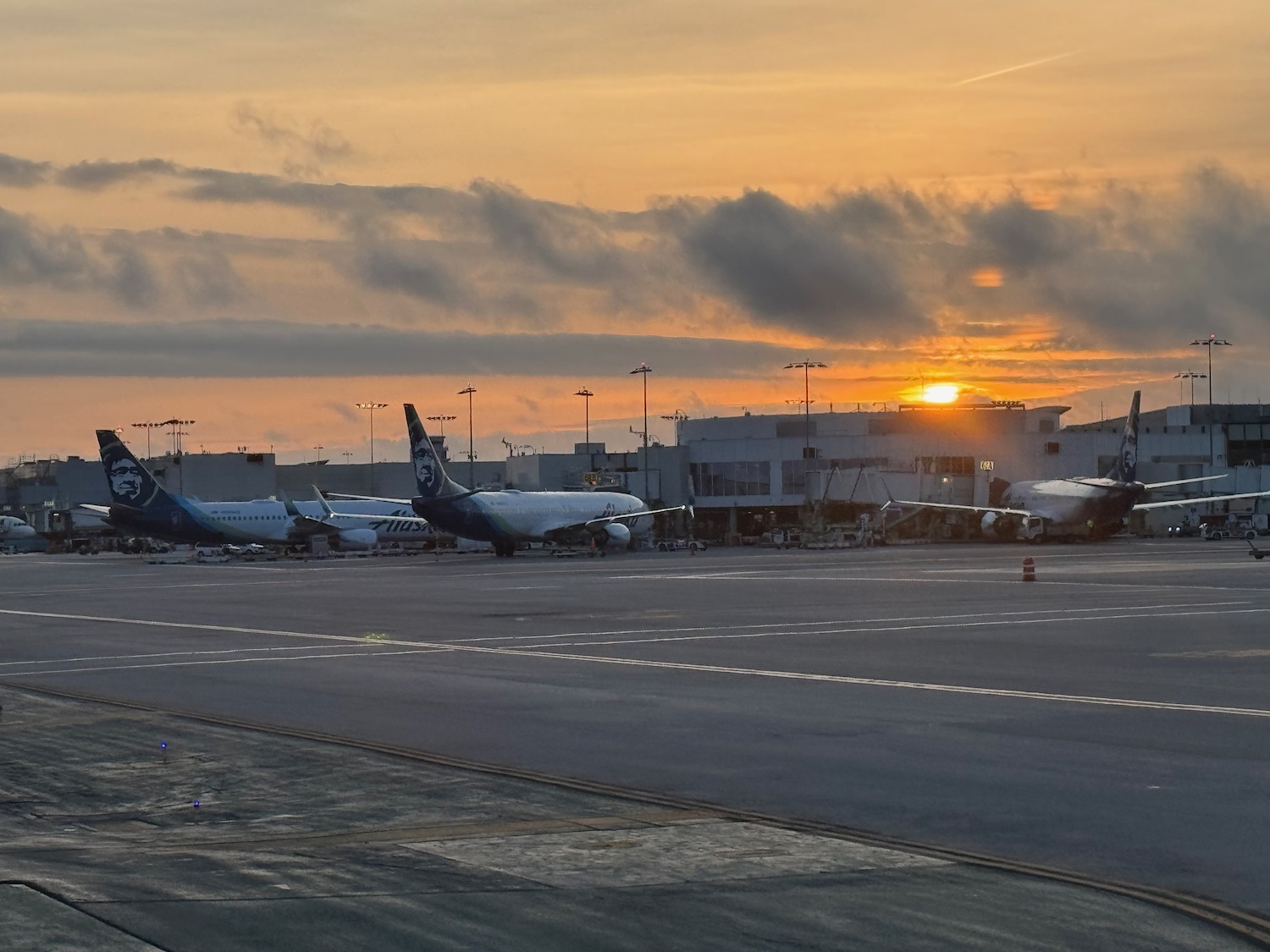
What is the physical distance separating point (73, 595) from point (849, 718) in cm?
4680

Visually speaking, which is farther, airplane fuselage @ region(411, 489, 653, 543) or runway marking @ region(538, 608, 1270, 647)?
airplane fuselage @ region(411, 489, 653, 543)

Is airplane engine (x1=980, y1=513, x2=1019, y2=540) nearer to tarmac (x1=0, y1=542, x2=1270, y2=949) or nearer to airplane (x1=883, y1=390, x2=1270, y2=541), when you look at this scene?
airplane (x1=883, y1=390, x2=1270, y2=541)

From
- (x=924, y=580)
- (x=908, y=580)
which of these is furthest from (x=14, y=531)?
(x=924, y=580)

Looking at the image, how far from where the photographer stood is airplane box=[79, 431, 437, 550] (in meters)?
111

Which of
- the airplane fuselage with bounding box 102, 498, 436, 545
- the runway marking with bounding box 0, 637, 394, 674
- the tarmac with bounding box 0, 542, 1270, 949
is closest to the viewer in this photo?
the tarmac with bounding box 0, 542, 1270, 949

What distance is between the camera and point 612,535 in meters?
110

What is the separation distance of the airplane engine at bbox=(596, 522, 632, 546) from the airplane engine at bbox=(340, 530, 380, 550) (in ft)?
66.7

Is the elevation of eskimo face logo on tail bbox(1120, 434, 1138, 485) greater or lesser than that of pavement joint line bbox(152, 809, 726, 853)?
greater

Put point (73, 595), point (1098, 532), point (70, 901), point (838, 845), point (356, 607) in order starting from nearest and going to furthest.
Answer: point (70, 901)
point (838, 845)
point (356, 607)
point (73, 595)
point (1098, 532)

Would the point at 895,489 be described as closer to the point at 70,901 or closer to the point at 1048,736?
the point at 1048,736

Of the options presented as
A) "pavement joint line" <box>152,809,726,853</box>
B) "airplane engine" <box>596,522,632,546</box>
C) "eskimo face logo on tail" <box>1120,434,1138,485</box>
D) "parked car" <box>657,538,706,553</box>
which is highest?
"eskimo face logo on tail" <box>1120,434,1138,485</box>

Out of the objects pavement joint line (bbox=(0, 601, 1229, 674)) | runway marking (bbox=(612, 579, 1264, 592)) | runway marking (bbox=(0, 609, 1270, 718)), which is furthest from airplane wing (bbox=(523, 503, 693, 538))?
pavement joint line (bbox=(0, 601, 1229, 674))

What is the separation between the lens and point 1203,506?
15988cm

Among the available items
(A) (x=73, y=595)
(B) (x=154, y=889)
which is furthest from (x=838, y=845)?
(A) (x=73, y=595)
